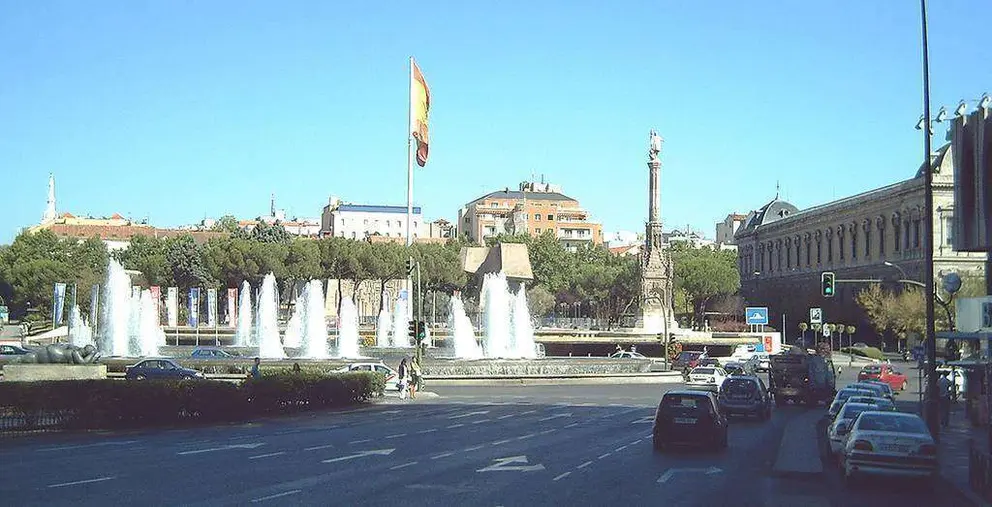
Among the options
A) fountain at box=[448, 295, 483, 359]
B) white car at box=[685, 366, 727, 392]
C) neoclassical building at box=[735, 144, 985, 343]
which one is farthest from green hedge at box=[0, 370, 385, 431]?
neoclassical building at box=[735, 144, 985, 343]

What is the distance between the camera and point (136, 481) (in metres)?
16.5

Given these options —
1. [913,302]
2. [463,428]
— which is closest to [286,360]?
[463,428]

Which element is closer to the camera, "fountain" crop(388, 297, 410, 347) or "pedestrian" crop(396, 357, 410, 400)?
"pedestrian" crop(396, 357, 410, 400)

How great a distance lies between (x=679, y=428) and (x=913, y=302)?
207ft

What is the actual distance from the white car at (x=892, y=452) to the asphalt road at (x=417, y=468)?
382mm

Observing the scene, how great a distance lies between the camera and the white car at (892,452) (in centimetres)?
1773

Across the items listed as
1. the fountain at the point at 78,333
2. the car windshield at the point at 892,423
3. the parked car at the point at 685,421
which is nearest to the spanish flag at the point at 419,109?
the fountain at the point at 78,333

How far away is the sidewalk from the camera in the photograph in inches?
750

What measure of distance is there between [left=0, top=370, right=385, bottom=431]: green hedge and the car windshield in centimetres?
1693

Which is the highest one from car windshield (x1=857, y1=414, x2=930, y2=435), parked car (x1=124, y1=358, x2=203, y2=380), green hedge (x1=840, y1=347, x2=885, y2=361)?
car windshield (x1=857, y1=414, x2=930, y2=435)

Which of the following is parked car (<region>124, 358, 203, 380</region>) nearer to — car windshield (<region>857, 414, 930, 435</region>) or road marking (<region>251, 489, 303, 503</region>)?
road marking (<region>251, 489, 303, 503</region>)

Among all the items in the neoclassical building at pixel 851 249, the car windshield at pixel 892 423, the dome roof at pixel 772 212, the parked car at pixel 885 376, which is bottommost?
the parked car at pixel 885 376

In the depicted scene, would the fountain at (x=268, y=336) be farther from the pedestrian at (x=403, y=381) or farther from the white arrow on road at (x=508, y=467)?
the white arrow on road at (x=508, y=467)

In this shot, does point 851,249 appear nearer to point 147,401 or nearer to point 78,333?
point 78,333
